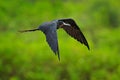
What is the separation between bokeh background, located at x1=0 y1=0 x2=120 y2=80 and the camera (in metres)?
14.8

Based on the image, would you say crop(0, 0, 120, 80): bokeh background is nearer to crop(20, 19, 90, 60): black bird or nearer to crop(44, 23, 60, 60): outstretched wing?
crop(20, 19, 90, 60): black bird

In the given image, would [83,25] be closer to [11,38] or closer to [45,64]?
[11,38]

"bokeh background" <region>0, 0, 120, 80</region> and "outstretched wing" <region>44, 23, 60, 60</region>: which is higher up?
"outstretched wing" <region>44, 23, 60, 60</region>

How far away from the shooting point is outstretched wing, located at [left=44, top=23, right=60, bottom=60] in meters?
4.38

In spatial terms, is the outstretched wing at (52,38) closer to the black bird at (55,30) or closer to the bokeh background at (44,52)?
the black bird at (55,30)

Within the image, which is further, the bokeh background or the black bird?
the bokeh background

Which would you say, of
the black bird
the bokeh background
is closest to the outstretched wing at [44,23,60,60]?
the black bird

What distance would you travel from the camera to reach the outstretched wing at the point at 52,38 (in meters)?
4.38

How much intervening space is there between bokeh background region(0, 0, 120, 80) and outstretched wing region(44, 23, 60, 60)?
8.80m

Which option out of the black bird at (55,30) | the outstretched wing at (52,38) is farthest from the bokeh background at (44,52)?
the outstretched wing at (52,38)

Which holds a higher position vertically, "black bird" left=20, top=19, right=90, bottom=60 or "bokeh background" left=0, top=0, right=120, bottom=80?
"black bird" left=20, top=19, right=90, bottom=60

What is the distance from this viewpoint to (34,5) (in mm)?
23828

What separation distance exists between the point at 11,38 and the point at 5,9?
A: 176 inches

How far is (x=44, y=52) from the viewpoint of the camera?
16109 mm
